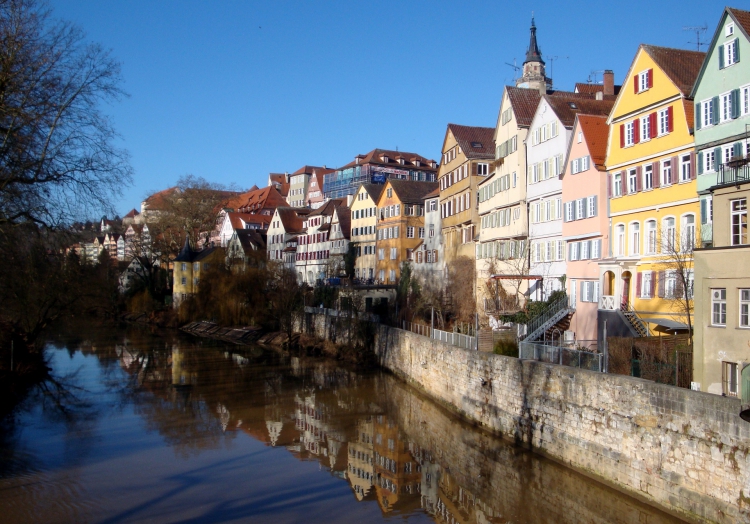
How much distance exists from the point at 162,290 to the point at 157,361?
3618 centimetres

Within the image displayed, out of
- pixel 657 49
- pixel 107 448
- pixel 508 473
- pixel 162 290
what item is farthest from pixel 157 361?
pixel 162 290

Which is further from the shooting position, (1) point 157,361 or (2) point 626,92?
(1) point 157,361

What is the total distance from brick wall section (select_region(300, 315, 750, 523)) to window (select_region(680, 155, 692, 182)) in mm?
8220

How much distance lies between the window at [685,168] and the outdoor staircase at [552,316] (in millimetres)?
7310

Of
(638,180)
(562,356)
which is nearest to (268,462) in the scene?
(562,356)

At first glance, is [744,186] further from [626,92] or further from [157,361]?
[157,361]

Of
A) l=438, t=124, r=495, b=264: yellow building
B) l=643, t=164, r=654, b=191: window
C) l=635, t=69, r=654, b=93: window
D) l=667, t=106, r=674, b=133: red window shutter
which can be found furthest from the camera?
l=438, t=124, r=495, b=264: yellow building

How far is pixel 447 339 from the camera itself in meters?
26.6

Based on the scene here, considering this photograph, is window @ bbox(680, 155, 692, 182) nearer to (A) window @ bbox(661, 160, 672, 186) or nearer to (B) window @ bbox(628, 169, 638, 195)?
(A) window @ bbox(661, 160, 672, 186)

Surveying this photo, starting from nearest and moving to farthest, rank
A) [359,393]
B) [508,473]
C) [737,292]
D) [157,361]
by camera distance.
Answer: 1. [737,292]
2. [508,473]
3. [359,393]
4. [157,361]

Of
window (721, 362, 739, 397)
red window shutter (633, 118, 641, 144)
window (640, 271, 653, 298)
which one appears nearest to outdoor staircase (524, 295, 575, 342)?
window (640, 271, 653, 298)

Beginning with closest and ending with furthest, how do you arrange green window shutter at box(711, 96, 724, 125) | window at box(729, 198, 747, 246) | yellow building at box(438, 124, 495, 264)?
window at box(729, 198, 747, 246)
green window shutter at box(711, 96, 724, 125)
yellow building at box(438, 124, 495, 264)

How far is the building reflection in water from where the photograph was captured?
15836 millimetres

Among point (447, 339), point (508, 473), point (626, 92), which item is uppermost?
point (626, 92)
